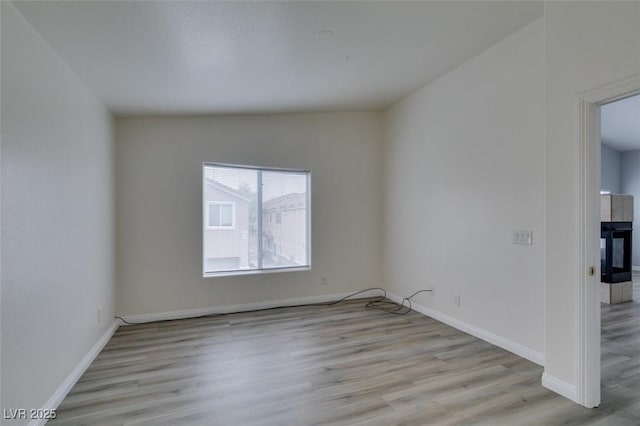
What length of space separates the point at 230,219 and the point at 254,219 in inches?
13.3

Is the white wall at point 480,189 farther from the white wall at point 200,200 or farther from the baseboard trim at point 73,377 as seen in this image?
the baseboard trim at point 73,377

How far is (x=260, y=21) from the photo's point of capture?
90.0 inches

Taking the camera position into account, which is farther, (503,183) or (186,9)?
(503,183)

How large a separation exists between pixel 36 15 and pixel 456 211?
390 centimetres

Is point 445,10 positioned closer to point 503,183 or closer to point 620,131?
point 503,183

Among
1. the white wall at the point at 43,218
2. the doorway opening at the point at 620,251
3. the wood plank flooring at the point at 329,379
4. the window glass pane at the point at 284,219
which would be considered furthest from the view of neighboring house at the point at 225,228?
the doorway opening at the point at 620,251

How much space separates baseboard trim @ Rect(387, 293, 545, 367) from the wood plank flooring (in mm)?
74

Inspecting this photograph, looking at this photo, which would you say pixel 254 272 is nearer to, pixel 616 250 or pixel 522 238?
pixel 522 238

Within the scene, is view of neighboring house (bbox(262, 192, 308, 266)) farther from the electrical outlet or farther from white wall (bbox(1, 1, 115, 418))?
the electrical outlet

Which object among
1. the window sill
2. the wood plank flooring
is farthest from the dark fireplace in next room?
the window sill

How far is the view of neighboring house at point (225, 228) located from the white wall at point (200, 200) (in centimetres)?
16

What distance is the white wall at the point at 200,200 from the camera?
404cm

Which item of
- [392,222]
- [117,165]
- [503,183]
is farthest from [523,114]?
[117,165]

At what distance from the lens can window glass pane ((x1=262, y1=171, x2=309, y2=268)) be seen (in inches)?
188
